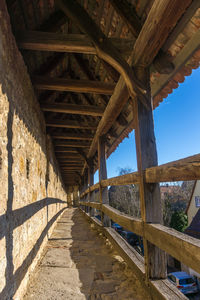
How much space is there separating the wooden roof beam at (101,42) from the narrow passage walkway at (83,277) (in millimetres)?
2048

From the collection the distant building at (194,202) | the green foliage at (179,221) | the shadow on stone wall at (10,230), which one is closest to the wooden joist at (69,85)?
the shadow on stone wall at (10,230)

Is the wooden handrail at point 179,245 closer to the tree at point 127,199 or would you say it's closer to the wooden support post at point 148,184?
the wooden support post at point 148,184

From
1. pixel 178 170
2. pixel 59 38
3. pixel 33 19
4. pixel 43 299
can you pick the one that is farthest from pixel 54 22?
pixel 43 299

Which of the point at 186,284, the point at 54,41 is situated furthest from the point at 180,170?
the point at 186,284

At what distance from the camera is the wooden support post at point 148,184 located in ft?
6.70

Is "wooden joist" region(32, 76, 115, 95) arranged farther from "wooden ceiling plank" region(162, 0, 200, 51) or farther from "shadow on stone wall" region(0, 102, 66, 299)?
"shadow on stone wall" region(0, 102, 66, 299)

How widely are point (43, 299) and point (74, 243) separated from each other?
7.08 feet

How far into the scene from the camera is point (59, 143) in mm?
7160

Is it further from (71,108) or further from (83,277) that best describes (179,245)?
(71,108)

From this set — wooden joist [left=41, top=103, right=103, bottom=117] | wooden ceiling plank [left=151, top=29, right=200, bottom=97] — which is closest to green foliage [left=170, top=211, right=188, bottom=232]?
wooden joist [left=41, top=103, right=103, bottom=117]

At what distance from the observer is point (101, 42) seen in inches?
104

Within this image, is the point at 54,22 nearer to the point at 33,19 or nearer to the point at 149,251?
the point at 33,19

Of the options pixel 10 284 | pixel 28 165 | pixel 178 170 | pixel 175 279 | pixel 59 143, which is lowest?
pixel 175 279

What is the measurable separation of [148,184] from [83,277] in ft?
4.47
